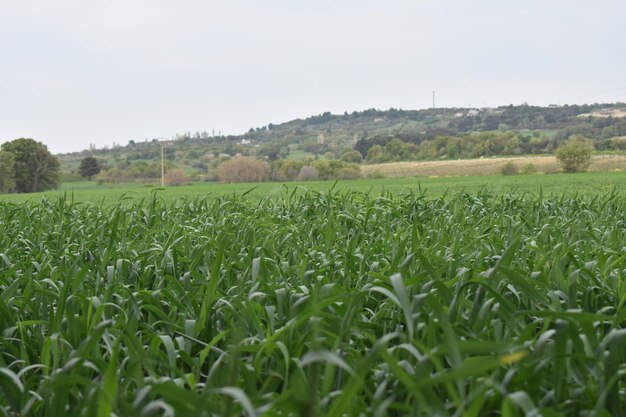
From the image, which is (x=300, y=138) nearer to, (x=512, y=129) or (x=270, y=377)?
(x=512, y=129)

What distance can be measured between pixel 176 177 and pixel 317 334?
68.4 meters

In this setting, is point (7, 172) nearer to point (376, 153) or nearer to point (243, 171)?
point (243, 171)

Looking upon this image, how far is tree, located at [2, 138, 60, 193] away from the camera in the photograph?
2643 inches

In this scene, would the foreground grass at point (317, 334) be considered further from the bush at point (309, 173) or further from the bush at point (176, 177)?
the bush at point (176, 177)

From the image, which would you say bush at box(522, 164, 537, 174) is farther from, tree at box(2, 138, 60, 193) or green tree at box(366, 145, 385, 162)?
tree at box(2, 138, 60, 193)

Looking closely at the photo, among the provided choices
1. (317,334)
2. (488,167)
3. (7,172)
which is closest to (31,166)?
(7,172)

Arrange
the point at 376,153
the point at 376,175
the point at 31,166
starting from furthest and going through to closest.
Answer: the point at 376,153 → the point at 31,166 → the point at 376,175

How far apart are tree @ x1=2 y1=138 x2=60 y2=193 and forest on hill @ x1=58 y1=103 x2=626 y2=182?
217 inches

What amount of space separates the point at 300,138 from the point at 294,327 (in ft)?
304

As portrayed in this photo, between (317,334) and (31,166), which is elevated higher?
Answer: (31,166)

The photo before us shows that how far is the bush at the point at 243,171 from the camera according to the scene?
65375 mm

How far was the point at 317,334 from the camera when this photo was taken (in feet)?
3.23

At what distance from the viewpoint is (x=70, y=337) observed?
2.12 meters

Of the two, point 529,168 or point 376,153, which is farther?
point 376,153
